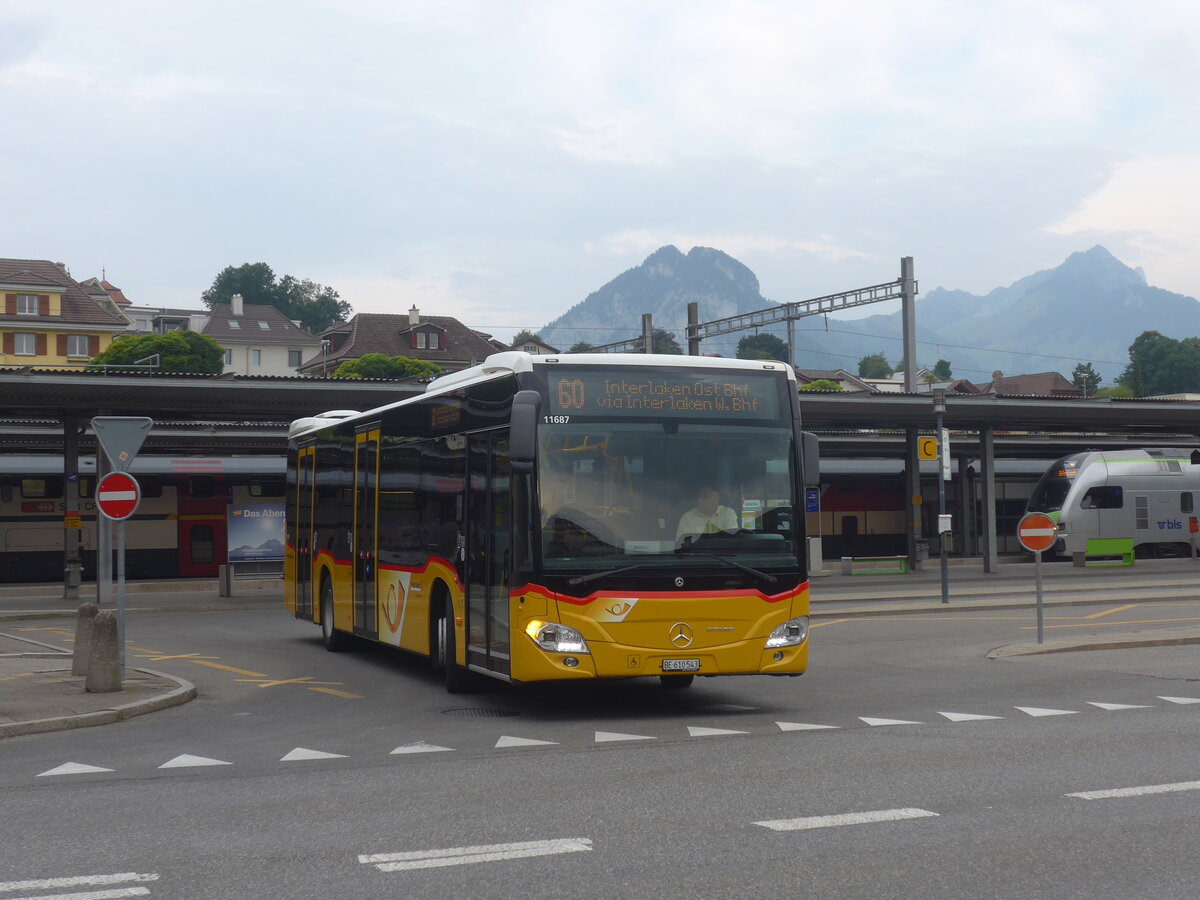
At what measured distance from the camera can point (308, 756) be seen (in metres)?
10.1

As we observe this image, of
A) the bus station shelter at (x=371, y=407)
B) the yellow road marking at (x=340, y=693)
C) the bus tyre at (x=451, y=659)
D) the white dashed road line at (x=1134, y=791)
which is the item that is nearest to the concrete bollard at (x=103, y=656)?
the yellow road marking at (x=340, y=693)

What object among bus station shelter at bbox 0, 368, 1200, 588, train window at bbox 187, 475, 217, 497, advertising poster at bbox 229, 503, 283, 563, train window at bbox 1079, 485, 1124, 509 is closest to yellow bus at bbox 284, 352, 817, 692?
bus station shelter at bbox 0, 368, 1200, 588

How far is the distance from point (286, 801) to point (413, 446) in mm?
7196

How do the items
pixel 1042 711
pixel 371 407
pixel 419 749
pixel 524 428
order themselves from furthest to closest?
pixel 371 407, pixel 1042 711, pixel 524 428, pixel 419 749

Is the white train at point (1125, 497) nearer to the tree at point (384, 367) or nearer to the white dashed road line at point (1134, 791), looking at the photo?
the white dashed road line at point (1134, 791)

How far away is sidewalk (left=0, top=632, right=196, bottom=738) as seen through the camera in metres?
11.8

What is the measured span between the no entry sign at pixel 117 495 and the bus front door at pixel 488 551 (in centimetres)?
401

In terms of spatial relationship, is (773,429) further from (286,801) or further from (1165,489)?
(1165,489)

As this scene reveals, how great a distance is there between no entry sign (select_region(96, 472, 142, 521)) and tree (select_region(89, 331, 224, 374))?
232 feet

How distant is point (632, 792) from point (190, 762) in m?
3.51

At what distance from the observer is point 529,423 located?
36.8 ft

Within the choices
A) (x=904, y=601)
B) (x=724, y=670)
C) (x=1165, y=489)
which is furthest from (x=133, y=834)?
(x=1165, y=489)

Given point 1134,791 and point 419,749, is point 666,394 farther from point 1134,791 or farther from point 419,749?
point 1134,791

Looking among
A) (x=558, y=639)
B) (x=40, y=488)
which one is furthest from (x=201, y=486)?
(x=558, y=639)
